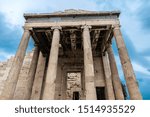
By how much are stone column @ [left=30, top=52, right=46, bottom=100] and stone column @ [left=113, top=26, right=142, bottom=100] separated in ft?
30.6

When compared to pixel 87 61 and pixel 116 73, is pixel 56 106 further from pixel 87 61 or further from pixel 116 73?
pixel 116 73

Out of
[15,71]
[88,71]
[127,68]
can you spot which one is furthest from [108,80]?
[15,71]

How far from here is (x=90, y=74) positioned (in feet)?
42.0

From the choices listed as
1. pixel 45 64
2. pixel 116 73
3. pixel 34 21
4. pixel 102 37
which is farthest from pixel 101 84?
pixel 34 21

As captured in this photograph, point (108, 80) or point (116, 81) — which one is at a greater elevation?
point (108, 80)

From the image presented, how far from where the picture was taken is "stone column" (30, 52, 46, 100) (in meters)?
17.3

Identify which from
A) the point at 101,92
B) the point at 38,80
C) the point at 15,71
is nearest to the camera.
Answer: the point at 15,71

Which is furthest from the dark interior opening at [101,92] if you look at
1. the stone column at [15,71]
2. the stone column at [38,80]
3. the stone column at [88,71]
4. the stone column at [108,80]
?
the stone column at [15,71]

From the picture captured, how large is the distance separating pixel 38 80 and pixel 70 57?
5.02 m

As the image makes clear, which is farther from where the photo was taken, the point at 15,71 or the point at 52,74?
the point at 15,71

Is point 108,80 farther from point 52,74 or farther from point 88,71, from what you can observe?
point 52,74

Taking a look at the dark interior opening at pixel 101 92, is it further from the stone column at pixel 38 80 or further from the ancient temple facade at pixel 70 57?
the stone column at pixel 38 80

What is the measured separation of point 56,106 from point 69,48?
13995 mm

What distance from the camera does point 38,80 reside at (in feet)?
59.4
